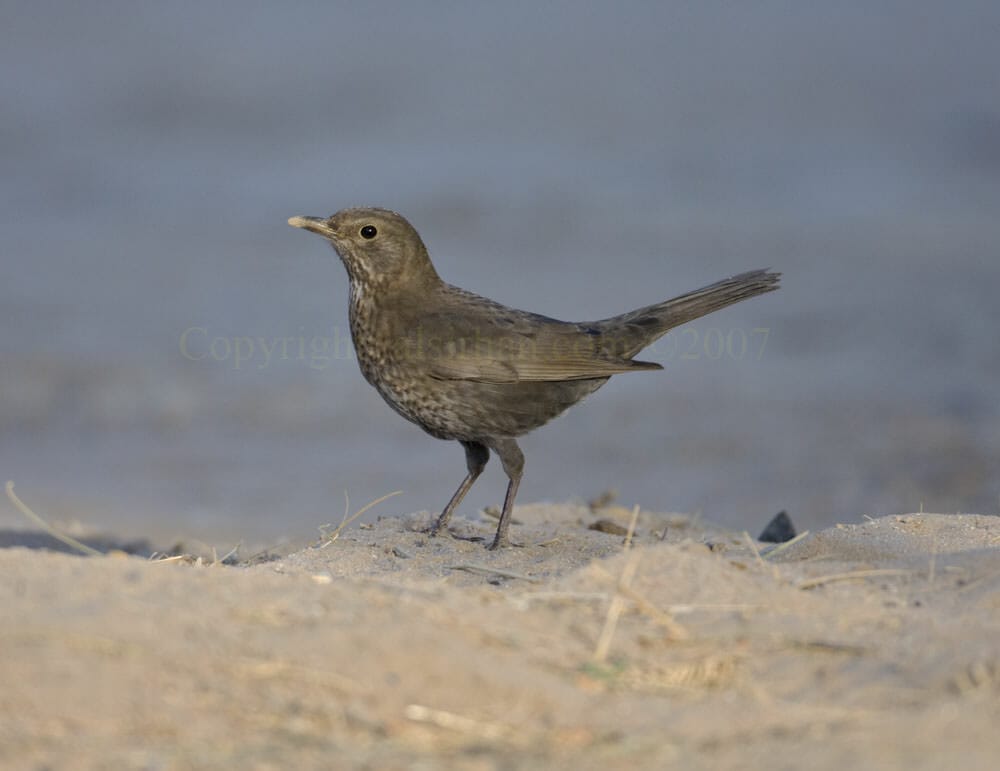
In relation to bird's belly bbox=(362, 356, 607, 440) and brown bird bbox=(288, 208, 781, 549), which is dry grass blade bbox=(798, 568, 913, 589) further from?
bird's belly bbox=(362, 356, 607, 440)

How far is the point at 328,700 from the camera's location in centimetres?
272

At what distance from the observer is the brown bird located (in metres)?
6.39

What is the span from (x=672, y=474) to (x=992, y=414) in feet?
8.71

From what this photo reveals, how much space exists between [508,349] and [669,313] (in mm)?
1040

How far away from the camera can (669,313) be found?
7.10m

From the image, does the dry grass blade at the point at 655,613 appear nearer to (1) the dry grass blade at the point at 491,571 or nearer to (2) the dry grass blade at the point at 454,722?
(1) the dry grass blade at the point at 491,571

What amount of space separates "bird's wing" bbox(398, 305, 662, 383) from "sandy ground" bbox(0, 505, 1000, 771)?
2.61 meters

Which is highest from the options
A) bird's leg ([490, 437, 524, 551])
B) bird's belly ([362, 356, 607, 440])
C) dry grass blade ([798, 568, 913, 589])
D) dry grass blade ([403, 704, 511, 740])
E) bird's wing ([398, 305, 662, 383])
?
bird's wing ([398, 305, 662, 383])

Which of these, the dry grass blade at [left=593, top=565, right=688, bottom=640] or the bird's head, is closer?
the dry grass blade at [left=593, top=565, right=688, bottom=640]

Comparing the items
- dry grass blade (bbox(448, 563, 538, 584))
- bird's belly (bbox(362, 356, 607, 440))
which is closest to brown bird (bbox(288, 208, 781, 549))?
bird's belly (bbox(362, 356, 607, 440))

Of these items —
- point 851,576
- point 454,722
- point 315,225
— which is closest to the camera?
point 454,722

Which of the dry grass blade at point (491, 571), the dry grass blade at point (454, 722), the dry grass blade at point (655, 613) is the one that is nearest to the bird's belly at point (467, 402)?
the dry grass blade at point (491, 571)

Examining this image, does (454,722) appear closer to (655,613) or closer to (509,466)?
(655,613)

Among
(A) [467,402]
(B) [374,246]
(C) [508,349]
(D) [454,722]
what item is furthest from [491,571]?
(B) [374,246]
